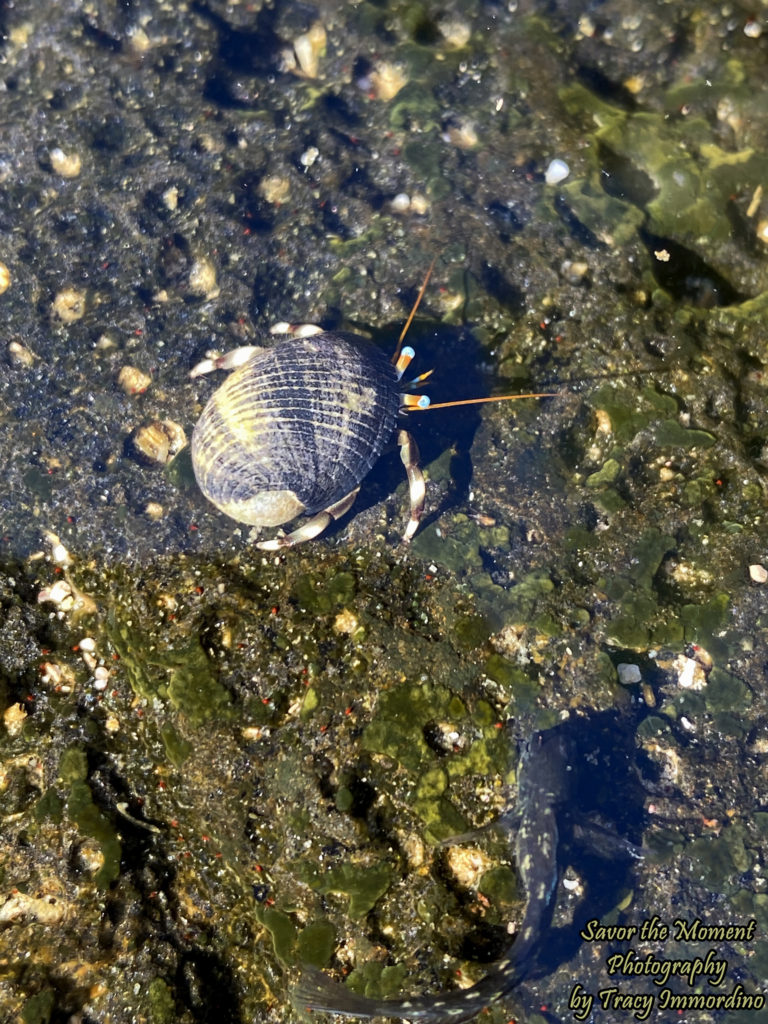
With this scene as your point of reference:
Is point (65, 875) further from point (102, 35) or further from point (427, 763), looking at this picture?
point (102, 35)

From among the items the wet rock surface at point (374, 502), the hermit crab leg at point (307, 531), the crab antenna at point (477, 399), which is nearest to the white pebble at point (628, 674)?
the wet rock surface at point (374, 502)

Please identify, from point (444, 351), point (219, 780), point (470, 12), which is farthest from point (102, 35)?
point (219, 780)

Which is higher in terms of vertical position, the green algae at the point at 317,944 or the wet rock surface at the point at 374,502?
the wet rock surface at the point at 374,502

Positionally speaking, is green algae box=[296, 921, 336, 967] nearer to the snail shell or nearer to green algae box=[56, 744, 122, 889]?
green algae box=[56, 744, 122, 889]

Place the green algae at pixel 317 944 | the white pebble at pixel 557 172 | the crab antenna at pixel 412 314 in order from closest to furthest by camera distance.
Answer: the green algae at pixel 317 944, the crab antenna at pixel 412 314, the white pebble at pixel 557 172

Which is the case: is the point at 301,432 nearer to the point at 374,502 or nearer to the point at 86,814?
the point at 374,502

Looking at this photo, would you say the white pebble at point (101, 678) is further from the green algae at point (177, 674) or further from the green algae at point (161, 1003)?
the green algae at point (161, 1003)
